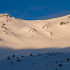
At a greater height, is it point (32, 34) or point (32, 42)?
point (32, 34)

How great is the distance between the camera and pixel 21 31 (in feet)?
64.4

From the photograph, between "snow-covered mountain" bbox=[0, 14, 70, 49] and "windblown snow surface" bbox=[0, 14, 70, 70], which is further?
"snow-covered mountain" bbox=[0, 14, 70, 49]

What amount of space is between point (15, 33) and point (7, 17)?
4.85m

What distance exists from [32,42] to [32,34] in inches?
92.0

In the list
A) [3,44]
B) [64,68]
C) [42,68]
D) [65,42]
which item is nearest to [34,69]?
[42,68]

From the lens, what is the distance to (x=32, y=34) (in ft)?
61.3

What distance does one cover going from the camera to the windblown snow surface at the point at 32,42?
832 cm

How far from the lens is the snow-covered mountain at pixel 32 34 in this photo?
615 inches

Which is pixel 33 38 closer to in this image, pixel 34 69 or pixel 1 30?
pixel 1 30

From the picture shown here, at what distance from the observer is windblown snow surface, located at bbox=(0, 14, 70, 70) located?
27.3 ft

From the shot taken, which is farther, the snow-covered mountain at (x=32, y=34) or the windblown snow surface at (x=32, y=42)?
the snow-covered mountain at (x=32, y=34)

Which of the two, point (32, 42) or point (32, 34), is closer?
point (32, 42)

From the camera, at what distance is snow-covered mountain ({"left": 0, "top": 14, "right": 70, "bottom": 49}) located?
615 inches

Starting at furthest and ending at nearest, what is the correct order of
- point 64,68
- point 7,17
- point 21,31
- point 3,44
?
point 7,17 < point 21,31 < point 3,44 < point 64,68
